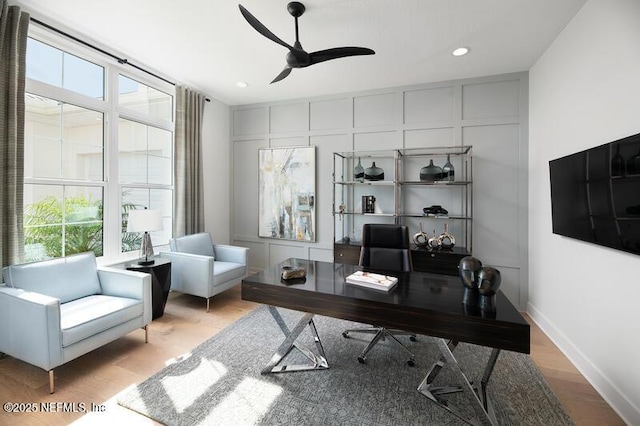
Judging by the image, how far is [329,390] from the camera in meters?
2.01

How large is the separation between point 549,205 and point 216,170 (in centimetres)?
441

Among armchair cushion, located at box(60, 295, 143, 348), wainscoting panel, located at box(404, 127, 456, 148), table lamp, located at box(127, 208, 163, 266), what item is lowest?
armchair cushion, located at box(60, 295, 143, 348)

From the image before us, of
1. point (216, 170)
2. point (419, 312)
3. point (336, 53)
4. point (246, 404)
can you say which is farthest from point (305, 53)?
point (216, 170)

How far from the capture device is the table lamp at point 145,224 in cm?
302

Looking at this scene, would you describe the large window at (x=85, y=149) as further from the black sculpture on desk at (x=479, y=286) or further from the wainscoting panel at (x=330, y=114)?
the black sculpture on desk at (x=479, y=286)

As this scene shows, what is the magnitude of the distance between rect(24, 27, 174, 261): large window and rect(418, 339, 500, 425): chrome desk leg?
135 inches

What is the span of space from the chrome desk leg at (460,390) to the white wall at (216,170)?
373 centimetres

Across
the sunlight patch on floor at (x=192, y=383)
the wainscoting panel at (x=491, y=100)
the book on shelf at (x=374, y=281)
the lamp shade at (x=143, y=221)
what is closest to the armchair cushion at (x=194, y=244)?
the lamp shade at (x=143, y=221)

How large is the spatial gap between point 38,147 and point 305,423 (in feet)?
10.6

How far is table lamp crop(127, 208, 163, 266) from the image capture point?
9.89ft

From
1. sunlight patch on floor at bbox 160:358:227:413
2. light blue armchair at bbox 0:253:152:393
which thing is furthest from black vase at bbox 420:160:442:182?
light blue armchair at bbox 0:253:152:393

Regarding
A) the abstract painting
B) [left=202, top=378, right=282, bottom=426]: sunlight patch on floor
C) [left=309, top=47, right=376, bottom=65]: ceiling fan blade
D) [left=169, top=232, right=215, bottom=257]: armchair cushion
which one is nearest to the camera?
[left=202, top=378, right=282, bottom=426]: sunlight patch on floor

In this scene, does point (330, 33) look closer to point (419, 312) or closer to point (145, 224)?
point (419, 312)

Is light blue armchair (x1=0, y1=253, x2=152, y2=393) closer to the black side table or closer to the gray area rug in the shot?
the black side table
